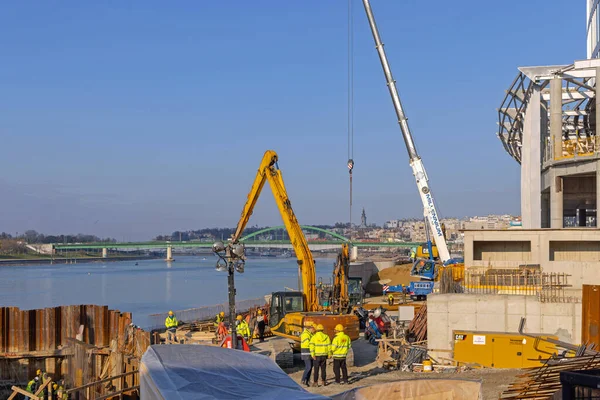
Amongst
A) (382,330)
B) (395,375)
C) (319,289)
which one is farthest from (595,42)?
(395,375)

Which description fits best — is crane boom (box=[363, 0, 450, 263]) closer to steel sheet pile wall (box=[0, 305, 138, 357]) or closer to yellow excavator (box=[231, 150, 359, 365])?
yellow excavator (box=[231, 150, 359, 365])

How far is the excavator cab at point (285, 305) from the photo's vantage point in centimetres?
2588

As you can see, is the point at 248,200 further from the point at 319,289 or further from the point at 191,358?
the point at 191,358

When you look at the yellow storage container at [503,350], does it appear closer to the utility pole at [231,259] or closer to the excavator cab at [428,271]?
the utility pole at [231,259]

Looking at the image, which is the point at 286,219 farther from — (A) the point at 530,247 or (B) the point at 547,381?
(B) the point at 547,381

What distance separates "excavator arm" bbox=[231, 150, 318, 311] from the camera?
26.6 metres

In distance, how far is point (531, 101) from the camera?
37.3m

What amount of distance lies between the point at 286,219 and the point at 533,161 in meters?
16.3

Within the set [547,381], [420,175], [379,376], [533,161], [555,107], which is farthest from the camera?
[420,175]

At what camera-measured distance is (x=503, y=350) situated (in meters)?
18.5

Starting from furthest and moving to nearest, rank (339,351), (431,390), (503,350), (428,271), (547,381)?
1. (428,271)
2. (503,350)
3. (339,351)
4. (547,381)
5. (431,390)

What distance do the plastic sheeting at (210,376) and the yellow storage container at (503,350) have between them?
944 cm

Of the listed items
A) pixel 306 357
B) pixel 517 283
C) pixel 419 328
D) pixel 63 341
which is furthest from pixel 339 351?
pixel 63 341

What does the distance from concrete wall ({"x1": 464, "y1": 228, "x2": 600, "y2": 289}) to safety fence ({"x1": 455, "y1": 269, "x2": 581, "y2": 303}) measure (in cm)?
239
